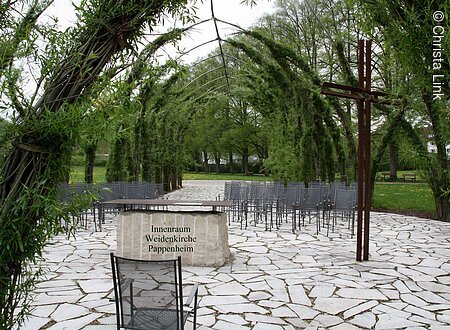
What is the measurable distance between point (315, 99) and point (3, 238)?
1168 centimetres

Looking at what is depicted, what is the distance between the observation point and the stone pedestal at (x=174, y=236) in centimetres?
595

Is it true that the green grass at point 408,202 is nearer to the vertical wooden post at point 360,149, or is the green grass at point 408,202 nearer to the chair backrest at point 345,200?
the chair backrest at point 345,200

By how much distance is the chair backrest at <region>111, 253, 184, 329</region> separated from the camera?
282 centimetres

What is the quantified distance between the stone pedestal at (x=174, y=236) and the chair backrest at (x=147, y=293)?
2.96 meters

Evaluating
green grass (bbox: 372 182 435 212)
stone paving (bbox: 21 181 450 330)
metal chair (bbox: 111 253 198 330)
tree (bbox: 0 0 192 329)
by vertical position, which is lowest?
stone paving (bbox: 21 181 450 330)

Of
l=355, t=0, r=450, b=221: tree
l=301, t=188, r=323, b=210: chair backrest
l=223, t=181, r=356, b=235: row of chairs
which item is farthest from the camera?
l=301, t=188, r=323, b=210: chair backrest

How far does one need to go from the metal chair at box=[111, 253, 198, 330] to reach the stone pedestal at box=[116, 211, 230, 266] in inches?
116

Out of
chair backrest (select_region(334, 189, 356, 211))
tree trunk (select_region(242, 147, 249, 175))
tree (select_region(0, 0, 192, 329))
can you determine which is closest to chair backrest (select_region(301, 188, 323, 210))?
chair backrest (select_region(334, 189, 356, 211))

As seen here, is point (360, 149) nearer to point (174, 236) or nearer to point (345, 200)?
point (345, 200)

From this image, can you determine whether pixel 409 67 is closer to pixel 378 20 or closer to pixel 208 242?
pixel 378 20

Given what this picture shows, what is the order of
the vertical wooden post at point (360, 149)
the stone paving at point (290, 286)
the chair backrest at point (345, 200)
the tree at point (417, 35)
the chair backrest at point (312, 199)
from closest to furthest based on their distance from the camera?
the tree at point (417, 35) < the stone paving at point (290, 286) < the vertical wooden post at point (360, 149) < the chair backrest at point (345, 200) < the chair backrest at point (312, 199)

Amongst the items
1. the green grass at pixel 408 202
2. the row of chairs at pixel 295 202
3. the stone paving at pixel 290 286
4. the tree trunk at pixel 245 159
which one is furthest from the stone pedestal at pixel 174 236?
the tree trunk at pixel 245 159

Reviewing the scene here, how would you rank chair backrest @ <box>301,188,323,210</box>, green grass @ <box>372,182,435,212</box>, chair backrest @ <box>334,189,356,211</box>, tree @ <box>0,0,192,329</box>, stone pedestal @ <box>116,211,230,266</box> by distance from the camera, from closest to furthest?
tree @ <box>0,0,192,329</box> → stone pedestal @ <box>116,211,230,266</box> → chair backrest @ <box>334,189,356,211</box> → chair backrest @ <box>301,188,323,210</box> → green grass @ <box>372,182,435,212</box>

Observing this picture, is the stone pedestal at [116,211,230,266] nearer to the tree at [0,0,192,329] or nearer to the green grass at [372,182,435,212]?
the tree at [0,0,192,329]
